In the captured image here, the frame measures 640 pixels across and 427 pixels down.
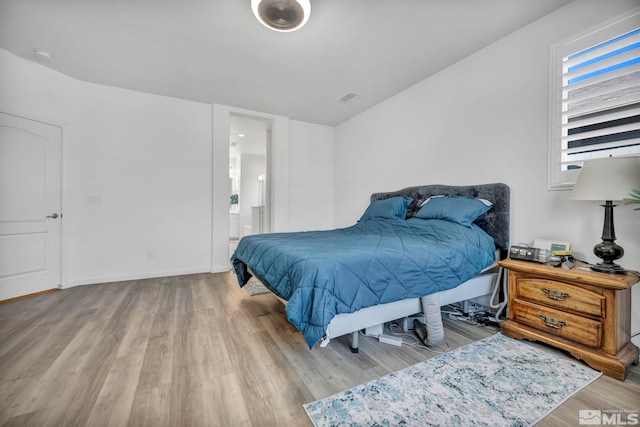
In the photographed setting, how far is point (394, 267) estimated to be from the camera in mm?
1792

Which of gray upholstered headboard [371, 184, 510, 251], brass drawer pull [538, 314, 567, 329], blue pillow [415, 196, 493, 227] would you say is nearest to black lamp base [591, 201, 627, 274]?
brass drawer pull [538, 314, 567, 329]

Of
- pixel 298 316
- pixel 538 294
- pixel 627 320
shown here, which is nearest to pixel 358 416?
pixel 298 316

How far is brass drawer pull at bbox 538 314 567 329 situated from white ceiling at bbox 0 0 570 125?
8.17 ft

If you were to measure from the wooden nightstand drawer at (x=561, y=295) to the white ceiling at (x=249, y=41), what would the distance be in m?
2.25

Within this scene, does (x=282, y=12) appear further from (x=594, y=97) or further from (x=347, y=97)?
(x=594, y=97)

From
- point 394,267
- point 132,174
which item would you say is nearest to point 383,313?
point 394,267

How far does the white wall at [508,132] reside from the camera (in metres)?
2.02

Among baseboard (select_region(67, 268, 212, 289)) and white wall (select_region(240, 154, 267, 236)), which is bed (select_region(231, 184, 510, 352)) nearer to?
baseboard (select_region(67, 268, 212, 289))

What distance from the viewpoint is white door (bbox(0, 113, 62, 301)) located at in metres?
2.88

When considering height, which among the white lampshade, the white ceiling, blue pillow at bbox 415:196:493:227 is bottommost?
blue pillow at bbox 415:196:493:227

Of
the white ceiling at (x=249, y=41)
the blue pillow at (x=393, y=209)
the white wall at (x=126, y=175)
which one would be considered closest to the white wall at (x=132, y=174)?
the white wall at (x=126, y=175)

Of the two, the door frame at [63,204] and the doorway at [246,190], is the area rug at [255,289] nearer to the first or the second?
the door frame at [63,204]

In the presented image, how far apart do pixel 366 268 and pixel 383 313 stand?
39 cm

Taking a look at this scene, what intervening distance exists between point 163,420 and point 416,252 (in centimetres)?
177
